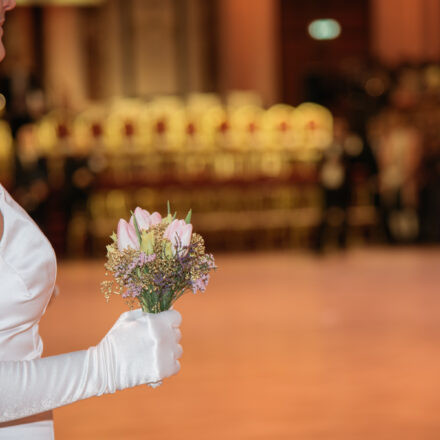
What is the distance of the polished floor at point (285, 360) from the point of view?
3.91m

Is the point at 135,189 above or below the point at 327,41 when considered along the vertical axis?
below

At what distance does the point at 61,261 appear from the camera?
1104 centimetres

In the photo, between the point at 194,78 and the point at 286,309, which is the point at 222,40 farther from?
the point at 286,309

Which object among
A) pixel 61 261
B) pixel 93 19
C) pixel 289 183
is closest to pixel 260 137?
pixel 289 183

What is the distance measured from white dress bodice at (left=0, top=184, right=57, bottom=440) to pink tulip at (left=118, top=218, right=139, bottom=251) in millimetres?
134

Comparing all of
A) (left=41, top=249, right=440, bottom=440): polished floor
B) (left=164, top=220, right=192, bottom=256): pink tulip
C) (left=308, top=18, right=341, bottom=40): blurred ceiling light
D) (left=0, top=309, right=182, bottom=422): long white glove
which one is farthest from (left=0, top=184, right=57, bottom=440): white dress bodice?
(left=308, top=18, right=341, bottom=40): blurred ceiling light

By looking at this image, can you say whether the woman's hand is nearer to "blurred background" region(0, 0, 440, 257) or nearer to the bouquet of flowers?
the bouquet of flowers

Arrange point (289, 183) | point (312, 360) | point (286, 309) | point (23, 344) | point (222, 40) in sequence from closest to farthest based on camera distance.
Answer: point (23, 344), point (312, 360), point (286, 309), point (289, 183), point (222, 40)

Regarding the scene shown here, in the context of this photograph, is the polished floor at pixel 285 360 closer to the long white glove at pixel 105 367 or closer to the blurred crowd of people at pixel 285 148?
the blurred crowd of people at pixel 285 148

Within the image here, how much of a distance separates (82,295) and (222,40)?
30.5 ft

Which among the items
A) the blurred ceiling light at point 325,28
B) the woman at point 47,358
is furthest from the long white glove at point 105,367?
the blurred ceiling light at point 325,28

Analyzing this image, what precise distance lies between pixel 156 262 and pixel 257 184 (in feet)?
Result: 33.9

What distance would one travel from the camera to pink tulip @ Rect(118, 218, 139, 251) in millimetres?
1627

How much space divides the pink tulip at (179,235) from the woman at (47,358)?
4.5 inches
